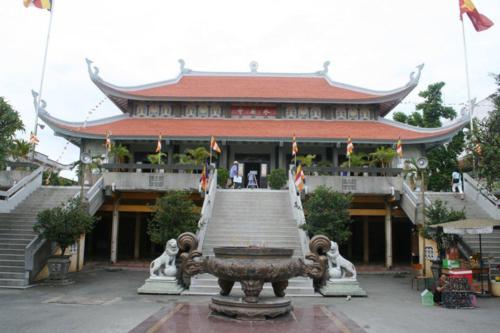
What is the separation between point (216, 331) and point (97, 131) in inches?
719

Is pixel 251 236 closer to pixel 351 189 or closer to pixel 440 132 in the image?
pixel 351 189

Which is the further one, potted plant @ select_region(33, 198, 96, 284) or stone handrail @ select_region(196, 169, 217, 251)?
stone handrail @ select_region(196, 169, 217, 251)

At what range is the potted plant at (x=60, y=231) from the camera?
12742 millimetres

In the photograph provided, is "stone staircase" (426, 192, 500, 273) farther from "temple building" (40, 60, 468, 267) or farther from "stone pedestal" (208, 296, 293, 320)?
"stone pedestal" (208, 296, 293, 320)

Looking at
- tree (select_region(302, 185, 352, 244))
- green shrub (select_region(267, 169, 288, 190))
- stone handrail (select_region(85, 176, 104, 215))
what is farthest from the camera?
green shrub (select_region(267, 169, 288, 190))

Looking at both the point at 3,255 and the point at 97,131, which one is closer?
the point at 3,255

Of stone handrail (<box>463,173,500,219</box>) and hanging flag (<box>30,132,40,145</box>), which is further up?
hanging flag (<box>30,132,40,145</box>)

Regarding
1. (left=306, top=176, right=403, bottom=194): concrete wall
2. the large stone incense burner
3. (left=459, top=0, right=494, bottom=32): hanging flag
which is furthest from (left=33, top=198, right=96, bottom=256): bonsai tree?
(left=459, top=0, right=494, bottom=32): hanging flag

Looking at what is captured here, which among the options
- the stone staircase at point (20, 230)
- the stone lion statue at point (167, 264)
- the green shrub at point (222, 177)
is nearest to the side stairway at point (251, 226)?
the stone lion statue at point (167, 264)

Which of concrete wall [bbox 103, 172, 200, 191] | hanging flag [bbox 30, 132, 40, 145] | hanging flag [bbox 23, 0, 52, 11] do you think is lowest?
concrete wall [bbox 103, 172, 200, 191]

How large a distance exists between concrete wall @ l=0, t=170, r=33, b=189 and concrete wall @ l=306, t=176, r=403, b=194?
42.0 ft

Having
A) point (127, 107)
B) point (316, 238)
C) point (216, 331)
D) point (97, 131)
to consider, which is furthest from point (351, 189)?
point (127, 107)

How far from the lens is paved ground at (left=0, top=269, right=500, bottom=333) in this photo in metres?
7.78

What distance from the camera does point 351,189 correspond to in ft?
58.1
